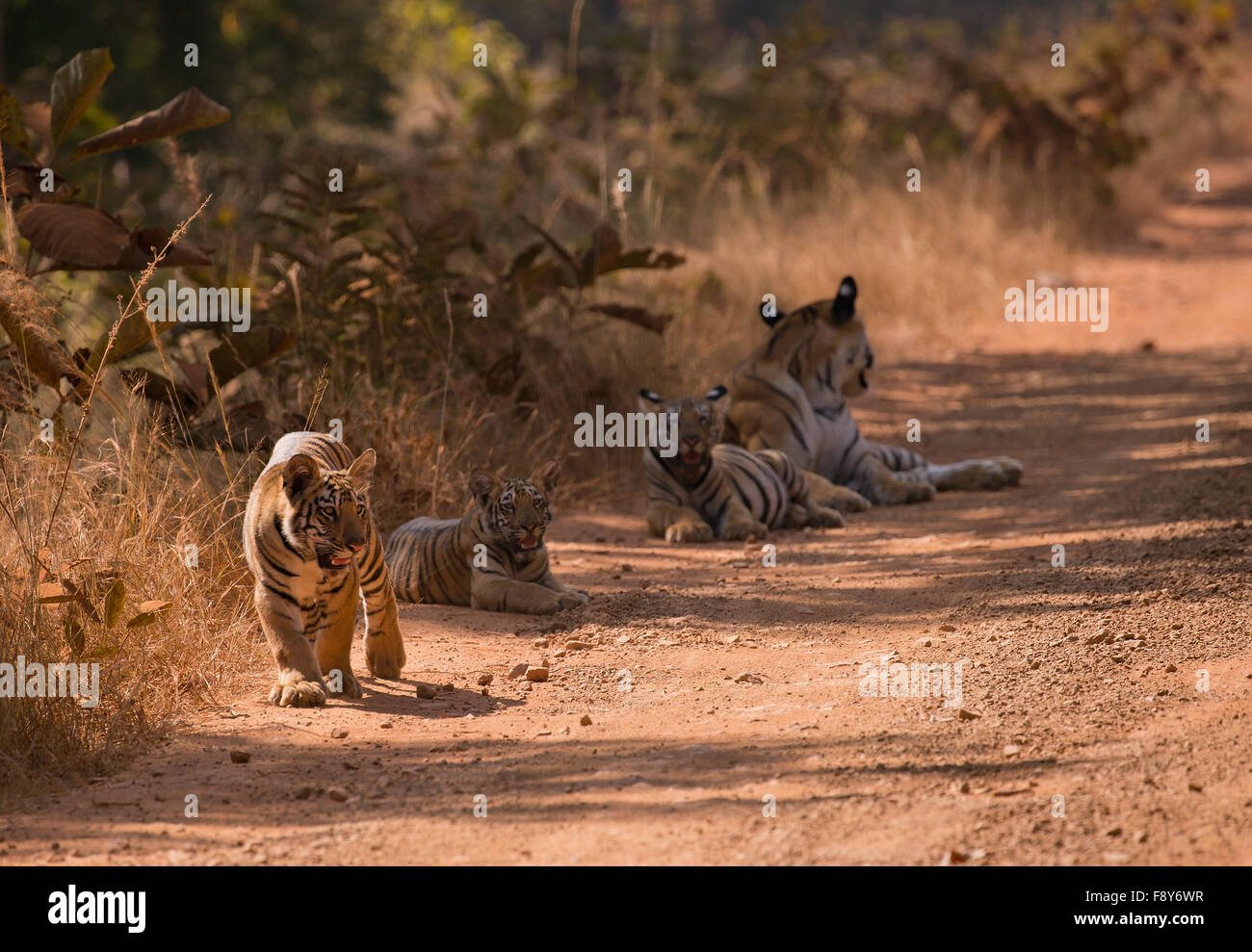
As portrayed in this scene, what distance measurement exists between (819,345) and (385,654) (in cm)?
441

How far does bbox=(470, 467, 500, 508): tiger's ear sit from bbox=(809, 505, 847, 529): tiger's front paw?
7.66 ft

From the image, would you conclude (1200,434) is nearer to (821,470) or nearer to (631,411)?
Result: (821,470)

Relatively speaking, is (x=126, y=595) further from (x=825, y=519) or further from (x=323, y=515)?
(x=825, y=519)

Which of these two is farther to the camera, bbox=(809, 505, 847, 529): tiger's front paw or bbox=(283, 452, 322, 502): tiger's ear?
bbox=(809, 505, 847, 529): tiger's front paw

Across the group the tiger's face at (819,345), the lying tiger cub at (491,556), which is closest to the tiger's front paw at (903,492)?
the tiger's face at (819,345)

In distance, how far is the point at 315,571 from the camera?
478 cm

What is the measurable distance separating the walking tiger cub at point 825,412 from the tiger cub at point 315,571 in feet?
12.9

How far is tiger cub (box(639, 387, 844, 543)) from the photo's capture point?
753 cm

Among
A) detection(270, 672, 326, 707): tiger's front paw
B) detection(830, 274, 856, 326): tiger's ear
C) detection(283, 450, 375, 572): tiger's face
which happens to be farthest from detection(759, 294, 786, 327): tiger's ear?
detection(270, 672, 326, 707): tiger's front paw

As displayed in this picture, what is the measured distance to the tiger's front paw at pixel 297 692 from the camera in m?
4.81

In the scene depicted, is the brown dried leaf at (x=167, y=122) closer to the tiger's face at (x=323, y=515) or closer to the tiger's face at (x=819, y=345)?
the tiger's face at (x=323, y=515)

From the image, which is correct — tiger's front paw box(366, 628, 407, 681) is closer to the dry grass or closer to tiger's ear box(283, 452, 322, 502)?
the dry grass

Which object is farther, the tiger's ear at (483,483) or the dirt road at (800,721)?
the tiger's ear at (483,483)

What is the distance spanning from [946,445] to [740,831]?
648cm
